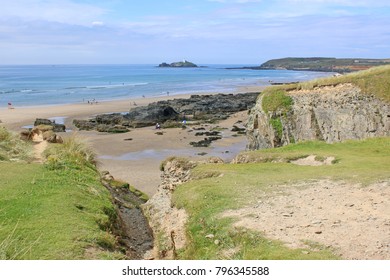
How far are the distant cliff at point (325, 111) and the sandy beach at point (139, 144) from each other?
7.23 meters

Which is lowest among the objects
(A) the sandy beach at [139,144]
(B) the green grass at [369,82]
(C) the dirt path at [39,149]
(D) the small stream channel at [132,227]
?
(A) the sandy beach at [139,144]

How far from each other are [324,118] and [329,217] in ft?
57.3

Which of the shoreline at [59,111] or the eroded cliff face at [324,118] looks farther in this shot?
the shoreline at [59,111]

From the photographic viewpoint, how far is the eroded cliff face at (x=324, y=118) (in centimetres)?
2450

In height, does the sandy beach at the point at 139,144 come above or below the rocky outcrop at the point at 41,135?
below

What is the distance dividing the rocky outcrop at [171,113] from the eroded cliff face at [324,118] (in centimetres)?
2439

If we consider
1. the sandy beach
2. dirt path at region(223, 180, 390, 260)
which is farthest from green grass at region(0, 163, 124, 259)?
the sandy beach

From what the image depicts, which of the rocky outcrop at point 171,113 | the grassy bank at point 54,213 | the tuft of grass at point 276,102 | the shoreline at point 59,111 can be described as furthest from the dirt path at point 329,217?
the shoreline at point 59,111

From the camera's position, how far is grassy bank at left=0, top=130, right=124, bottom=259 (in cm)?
904

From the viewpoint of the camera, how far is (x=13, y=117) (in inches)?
2250

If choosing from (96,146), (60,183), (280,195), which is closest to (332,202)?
(280,195)

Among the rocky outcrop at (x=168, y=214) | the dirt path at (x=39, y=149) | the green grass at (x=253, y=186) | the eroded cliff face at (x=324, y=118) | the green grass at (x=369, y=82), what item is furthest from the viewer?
the green grass at (x=369, y=82)

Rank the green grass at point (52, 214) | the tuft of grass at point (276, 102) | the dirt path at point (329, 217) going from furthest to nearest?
the tuft of grass at point (276, 102) → the green grass at point (52, 214) → the dirt path at point (329, 217)

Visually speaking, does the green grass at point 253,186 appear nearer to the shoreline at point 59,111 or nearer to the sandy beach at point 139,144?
the sandy beach at point 139,144
